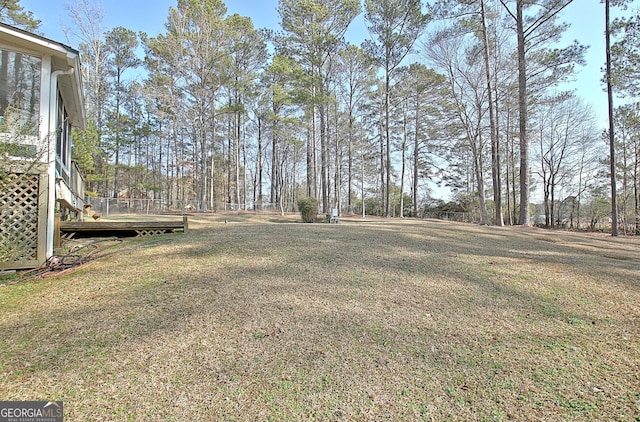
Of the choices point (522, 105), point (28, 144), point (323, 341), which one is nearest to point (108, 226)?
point (28, 144)

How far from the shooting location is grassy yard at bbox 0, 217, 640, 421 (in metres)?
1.82

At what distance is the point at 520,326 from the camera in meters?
2.81

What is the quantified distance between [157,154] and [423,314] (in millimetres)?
29174

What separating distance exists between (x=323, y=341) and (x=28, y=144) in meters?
5.13

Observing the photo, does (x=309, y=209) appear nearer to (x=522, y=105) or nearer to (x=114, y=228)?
(x=114, y=228)

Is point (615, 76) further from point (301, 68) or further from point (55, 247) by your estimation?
point (55, 247)

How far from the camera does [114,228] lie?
21.9 feet

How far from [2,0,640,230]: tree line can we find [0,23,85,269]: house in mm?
11819

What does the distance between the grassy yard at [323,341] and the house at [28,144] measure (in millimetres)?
775

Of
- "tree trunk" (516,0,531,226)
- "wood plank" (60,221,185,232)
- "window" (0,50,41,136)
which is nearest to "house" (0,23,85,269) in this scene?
"window" (0,50,41,136)

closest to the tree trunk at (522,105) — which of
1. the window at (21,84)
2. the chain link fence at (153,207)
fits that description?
the window at (21,84)

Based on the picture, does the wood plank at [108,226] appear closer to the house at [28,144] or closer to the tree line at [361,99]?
the house at [28,144]

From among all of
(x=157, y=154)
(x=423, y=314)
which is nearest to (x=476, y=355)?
(x=423, y=314)

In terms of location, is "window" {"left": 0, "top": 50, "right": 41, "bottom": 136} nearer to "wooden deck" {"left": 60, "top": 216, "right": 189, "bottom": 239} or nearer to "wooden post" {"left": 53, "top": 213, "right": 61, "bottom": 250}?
"wooden post" {"left": 53, "top": 213, "right": 61, "bottom": 250}
